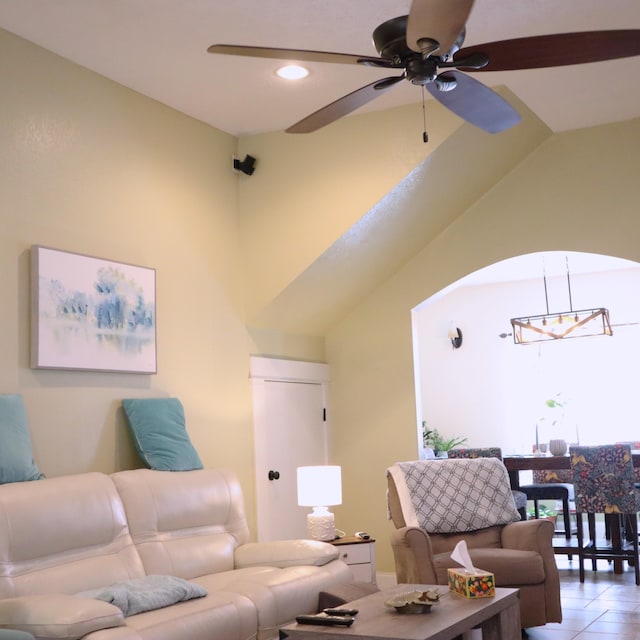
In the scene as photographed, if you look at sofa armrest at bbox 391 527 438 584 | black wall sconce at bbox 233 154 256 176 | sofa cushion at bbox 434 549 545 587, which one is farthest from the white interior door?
sofa cushion at bbox 434 549 545 587

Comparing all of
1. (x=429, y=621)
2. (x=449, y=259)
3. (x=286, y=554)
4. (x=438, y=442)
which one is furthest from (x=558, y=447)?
(x=429, y=621)

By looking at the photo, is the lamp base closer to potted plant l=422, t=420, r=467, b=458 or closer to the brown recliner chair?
the brown recliner chair

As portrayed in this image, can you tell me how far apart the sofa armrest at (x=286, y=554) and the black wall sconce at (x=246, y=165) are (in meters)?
2.59

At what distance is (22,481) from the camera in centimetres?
380

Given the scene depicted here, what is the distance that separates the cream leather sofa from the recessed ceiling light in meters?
2.25

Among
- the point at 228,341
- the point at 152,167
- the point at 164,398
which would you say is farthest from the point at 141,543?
the point at 152,167

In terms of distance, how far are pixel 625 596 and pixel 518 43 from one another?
13.1 ft

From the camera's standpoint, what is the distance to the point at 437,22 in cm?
269

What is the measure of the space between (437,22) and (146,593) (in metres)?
2.44

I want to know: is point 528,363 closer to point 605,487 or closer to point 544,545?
point 605,487

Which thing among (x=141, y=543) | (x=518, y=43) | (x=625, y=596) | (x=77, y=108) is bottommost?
(x=625, y=596)

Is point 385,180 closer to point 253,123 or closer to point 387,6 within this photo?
point 253,123

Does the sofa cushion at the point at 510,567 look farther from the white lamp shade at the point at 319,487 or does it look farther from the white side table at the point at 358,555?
the white lamp shade at the point at 319,487

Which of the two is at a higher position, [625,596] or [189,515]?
[189,515]
